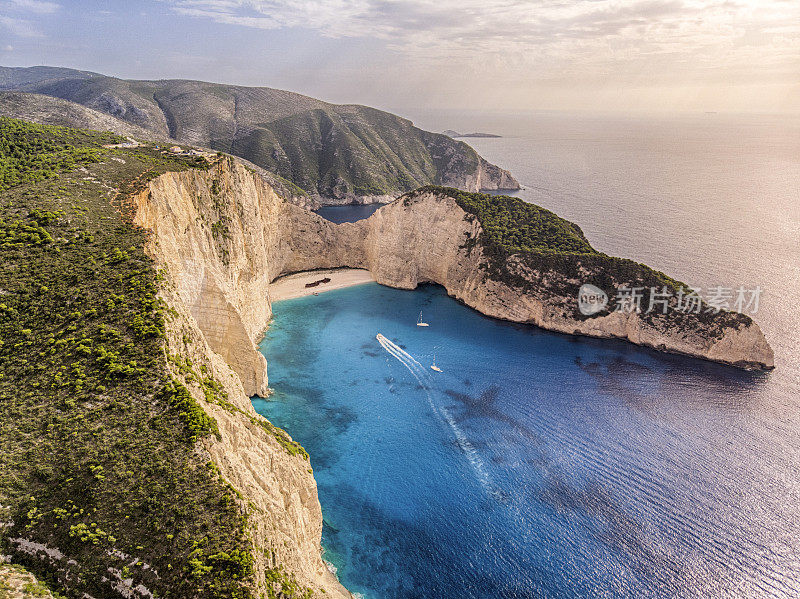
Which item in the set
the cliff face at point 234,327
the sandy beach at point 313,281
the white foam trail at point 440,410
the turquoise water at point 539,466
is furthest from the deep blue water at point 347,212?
the white foam trail at point 440,410

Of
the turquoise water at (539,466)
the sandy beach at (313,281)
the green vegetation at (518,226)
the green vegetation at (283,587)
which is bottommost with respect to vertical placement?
the turquoise water at (539,466)

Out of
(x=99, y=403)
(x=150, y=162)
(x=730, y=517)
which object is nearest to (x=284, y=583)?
(x=99, y=403)

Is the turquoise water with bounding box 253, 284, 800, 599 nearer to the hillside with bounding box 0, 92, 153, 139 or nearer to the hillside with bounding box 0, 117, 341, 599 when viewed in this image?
the hillside with bounding box 0, 117, 341, 599

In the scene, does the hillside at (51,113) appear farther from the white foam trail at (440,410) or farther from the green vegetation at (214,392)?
the green vegetation at (214,392)

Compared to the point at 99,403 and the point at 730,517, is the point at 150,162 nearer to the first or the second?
the point at 99,403

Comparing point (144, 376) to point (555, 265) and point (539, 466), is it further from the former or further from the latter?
point (555, 265)

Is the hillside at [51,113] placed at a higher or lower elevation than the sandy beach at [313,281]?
higher
